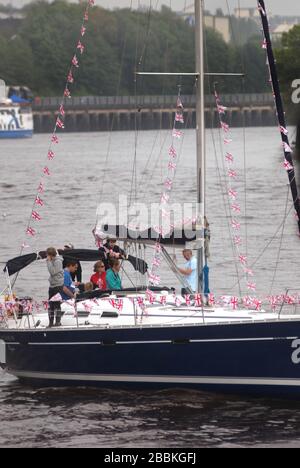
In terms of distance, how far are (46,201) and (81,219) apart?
11566 millimetres

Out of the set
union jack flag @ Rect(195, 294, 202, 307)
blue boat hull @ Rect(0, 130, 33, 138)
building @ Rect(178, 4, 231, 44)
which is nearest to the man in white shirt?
union jack flag @ Rect(195, 294, 202, 307)

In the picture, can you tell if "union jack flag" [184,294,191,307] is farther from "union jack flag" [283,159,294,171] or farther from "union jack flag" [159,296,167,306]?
A: "union jack flag" [283,159,294,171]

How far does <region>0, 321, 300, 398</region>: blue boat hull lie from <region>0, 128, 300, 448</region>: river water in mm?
360

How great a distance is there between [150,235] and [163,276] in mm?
15822

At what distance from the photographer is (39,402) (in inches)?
1146

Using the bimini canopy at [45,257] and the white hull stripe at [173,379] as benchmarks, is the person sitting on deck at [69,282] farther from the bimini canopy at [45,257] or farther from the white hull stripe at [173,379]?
the white hull stripe at [173,379]

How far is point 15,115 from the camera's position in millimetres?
189750

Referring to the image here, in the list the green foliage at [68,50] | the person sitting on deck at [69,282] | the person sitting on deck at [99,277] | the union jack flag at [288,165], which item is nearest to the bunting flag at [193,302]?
the person sitting on deck at [69,282]

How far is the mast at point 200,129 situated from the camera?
94.4ft

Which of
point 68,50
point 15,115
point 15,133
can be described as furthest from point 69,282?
point 15,133

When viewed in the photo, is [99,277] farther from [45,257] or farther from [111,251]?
[45,257]

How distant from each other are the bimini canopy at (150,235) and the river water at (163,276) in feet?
9.57

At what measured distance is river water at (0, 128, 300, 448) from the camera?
2633 centimetres
